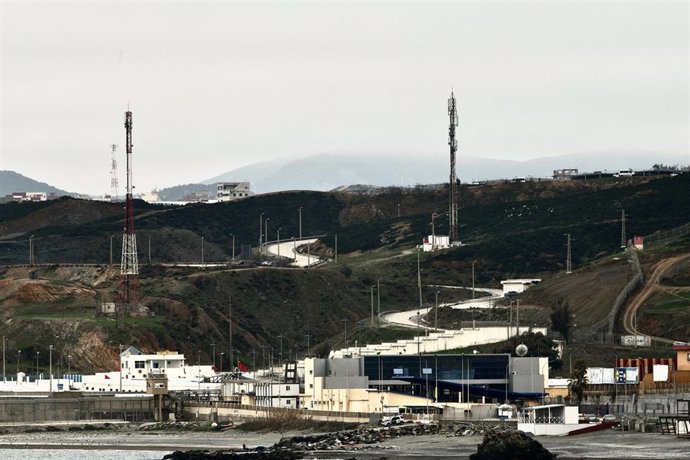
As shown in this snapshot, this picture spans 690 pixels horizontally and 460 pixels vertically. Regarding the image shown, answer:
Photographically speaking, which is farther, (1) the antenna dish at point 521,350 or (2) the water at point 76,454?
(1) the antenna dish at point 521,350

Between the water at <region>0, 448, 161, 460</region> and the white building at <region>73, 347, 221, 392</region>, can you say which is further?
the white building at <region>73, 347, 221, 392</region>

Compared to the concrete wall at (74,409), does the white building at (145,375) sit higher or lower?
higher

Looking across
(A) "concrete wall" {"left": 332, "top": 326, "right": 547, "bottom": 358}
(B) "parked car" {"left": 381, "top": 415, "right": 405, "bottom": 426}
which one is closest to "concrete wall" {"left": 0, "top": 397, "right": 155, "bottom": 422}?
(A) "concrete wall" {"left": 332, "top": 326, "right": 547, "bottom": 358}

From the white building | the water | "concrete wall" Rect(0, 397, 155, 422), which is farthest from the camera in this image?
the white building

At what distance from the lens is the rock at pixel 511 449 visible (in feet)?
358

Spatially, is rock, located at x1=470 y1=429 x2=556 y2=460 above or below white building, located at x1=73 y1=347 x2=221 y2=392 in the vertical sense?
below

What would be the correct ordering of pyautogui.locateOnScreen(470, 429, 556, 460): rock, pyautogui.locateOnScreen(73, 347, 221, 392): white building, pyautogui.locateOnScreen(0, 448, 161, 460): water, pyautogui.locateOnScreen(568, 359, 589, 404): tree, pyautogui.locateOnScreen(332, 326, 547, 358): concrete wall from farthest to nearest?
pyautogui.locateOnScreen(73, 347, 221, 392): white building < pyautogui.locateOnScreen(332, 326, 547, 358): concrete wall < pyautogui.locateOnScreen(568, 359, 589, 404): tree < pyautogui.locateOnScreen(0, 448, 161, 460): water < pyautogui.locateOnScreen(470, 429, 556, 460): rock

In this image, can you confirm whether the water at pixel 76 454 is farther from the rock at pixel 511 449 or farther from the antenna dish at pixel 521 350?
the antenna dish at pixel 521 350

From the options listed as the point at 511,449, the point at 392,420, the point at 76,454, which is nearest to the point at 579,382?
the point at 392,420

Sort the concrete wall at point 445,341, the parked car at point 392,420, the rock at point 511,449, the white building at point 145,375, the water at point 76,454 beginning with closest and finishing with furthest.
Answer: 1. the rock at point 511,449
2. the water at point 76,454
3. the parked car at point 392,420
4. the concrete wall at point 445,341
5. the white building at point 145,375

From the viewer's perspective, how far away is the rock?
109125 millimetres

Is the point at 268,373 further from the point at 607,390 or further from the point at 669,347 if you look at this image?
the point at 607,390

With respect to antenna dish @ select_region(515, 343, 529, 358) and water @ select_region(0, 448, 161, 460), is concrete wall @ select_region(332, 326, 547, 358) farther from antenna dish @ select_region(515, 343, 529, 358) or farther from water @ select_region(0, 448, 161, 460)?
water @ select_region(0, 448, 161, 460)

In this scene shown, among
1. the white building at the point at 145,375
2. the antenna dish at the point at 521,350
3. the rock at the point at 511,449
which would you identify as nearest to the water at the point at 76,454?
the rock at the point at 511,449
